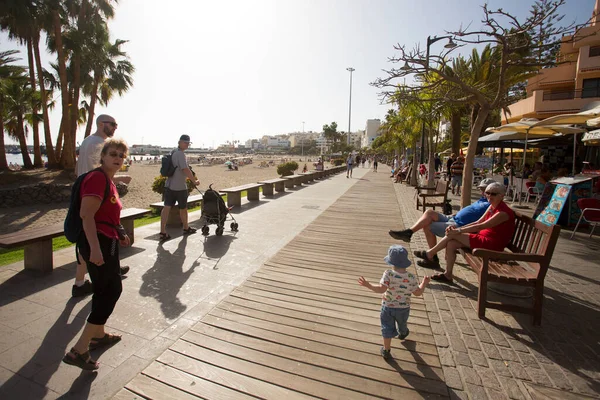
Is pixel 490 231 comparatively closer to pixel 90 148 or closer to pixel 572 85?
pixel 90 148

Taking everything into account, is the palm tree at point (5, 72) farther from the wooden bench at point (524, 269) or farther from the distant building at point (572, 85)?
the distant building at point (572, 85)

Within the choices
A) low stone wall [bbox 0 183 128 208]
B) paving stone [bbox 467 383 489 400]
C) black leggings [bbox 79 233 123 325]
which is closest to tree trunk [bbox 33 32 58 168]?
low stone wall [bbox 0 183 128 208]

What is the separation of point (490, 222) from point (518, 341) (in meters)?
1.31

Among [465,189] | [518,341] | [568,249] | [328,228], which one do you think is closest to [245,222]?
[328,228]

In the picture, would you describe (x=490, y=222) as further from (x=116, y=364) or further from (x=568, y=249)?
(x=116, y=364)

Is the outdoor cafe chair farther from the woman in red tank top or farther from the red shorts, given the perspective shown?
the red shorts

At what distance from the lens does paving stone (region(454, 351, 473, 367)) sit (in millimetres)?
2488

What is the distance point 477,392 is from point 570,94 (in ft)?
108

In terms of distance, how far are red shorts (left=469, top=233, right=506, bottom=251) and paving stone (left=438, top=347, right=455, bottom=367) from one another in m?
1.48

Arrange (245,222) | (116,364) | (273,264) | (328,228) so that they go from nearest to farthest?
(116,364)
(273,264)
(328,228)
(245,222)

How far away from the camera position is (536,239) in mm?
3359

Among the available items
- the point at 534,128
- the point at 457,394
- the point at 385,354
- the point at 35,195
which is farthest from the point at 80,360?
the point at 35,195

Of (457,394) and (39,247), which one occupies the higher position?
(39,247)

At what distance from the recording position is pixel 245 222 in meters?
7.36
